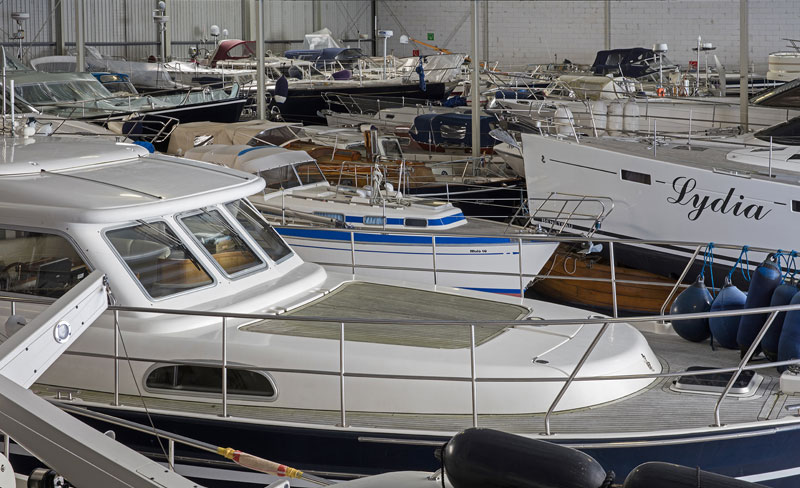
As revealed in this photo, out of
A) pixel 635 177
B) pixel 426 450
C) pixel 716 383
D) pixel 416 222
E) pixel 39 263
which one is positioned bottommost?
pixel 426 450

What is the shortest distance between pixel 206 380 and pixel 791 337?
9.79ft

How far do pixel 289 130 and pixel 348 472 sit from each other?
9.43 m

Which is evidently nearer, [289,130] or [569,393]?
[569,393]

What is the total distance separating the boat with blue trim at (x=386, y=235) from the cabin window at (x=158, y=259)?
139 inches

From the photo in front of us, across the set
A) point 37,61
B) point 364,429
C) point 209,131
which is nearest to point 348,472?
point 364,429

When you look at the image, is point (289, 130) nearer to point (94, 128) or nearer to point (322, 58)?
point (94, 128)

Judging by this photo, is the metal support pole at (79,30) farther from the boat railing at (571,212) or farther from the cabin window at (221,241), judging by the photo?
the cabin window at (221,241)

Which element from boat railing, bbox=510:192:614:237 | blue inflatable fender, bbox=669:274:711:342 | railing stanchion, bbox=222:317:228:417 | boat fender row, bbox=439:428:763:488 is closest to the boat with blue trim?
boat railing, bbox=510:192:614:237

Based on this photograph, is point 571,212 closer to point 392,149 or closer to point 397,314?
point 392,149

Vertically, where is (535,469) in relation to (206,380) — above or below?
above

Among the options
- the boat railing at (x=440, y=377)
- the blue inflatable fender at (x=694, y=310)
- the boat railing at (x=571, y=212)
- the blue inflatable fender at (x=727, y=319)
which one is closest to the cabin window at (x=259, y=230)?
the boat railing at (x=440, y=377)

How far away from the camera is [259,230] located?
5.68 meters

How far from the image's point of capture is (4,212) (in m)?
4.85

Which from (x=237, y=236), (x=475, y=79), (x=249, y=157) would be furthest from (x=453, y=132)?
(x=237, y=236)
